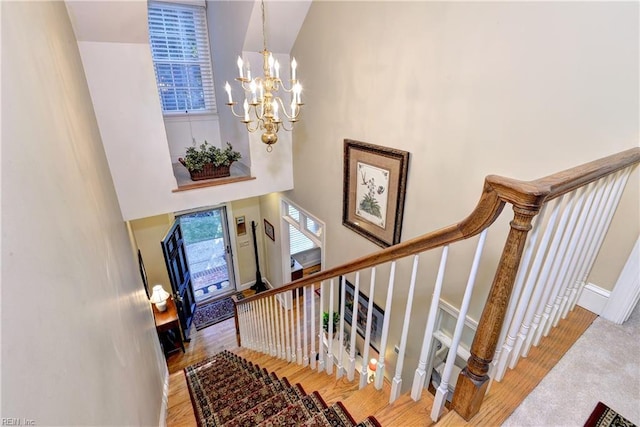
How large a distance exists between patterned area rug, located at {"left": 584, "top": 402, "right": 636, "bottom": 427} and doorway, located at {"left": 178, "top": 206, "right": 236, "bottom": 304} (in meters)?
5.93

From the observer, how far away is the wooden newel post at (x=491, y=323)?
0.87 metres

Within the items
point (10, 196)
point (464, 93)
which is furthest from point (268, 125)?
point (10, 196)

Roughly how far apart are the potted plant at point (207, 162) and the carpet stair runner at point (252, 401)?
2387mm

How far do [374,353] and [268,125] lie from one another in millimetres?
3066

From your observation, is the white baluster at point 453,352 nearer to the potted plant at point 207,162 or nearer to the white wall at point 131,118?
the white wall at point 131,118

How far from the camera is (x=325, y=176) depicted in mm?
3945

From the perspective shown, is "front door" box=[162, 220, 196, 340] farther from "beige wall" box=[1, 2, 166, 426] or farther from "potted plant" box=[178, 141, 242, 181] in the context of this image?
"beige wall" box=[1, 2, 166, 426]

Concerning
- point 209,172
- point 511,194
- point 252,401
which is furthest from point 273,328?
point 511,194

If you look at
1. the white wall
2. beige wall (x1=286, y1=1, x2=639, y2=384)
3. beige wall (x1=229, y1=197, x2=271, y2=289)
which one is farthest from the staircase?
beige wall (x1=229, y1=197, x2=271, y2=289)

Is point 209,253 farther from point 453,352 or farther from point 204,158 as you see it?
point 453,352

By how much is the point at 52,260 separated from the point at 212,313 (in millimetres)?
5505

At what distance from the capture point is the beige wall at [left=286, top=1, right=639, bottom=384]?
1.66 meters

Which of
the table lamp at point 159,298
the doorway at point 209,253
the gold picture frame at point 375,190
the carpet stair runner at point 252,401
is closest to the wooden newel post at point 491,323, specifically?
the carpet stair runner at point 252,401

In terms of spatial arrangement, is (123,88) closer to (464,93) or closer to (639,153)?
(464,93)
